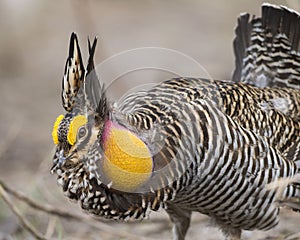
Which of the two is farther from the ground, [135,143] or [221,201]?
[135,143]

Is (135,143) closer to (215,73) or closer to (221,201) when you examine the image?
(221,201)

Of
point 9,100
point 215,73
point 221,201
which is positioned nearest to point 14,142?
point 9,100

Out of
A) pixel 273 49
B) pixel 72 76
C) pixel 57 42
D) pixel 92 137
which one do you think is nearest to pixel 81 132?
pixel 92 137

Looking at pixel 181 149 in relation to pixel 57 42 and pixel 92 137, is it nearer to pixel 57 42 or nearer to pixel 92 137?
pixel 92 137

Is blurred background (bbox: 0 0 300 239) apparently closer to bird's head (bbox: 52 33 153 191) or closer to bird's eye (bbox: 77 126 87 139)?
bird's head (bbox: 52 33 153 191)

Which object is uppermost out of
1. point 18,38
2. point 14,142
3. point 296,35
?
point 296,35

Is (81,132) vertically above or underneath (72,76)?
underneath
